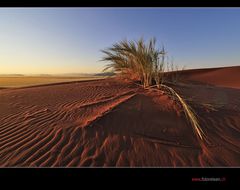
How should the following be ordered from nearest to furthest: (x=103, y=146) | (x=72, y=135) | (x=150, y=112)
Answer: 1. (x=103, y=146)
2. (x=72, y=135)
3. (x=150, y=112)

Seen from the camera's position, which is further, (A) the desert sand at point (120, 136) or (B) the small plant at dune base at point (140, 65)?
(B) the small plant at dune base at point (140, 65)

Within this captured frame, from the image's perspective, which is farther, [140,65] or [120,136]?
[140,65]

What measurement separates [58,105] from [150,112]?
2.06 m

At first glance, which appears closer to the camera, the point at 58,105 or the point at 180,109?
the point at 180,109

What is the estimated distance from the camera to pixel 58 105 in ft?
13.1

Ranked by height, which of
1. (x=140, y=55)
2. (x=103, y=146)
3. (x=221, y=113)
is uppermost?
(x=140, y=55)

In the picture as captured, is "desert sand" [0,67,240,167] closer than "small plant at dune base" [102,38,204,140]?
Yes
